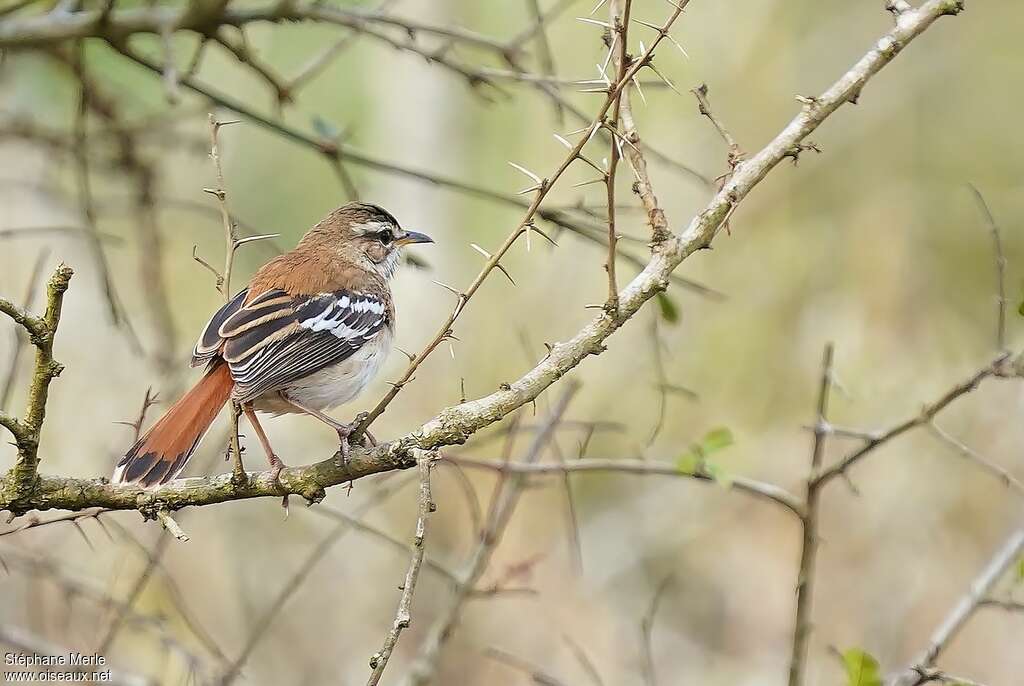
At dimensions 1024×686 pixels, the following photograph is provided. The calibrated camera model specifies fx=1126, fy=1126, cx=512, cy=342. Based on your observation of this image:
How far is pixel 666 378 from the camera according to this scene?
20.0 ft

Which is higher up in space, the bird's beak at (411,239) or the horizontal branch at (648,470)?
the bird's beak at (411,239)

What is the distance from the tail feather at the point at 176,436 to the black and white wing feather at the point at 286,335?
0.09 metres

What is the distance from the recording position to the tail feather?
10.5 ft

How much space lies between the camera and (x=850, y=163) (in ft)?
32.0

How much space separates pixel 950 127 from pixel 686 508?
15.0 feet

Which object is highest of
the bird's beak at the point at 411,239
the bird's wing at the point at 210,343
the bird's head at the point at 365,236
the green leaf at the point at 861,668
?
the bird's beak at the point at 411,239

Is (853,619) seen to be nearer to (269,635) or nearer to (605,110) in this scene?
(269,635)

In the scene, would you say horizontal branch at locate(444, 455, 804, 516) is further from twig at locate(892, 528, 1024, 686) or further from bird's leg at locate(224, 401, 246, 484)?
bird's leg at locate(224, 401, 246, 484)

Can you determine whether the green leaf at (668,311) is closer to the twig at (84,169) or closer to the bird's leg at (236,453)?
the bird's leg at (236,453)

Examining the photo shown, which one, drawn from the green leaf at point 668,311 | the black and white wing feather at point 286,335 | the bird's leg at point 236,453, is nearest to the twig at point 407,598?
the bird's leg at point 236,453

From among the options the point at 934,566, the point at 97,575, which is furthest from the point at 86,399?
the point at 934,566

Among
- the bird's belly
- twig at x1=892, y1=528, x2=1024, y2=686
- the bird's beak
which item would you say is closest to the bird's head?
the bird's beak

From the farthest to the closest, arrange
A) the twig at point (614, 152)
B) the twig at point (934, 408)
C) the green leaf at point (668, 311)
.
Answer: the green leaf at point (668, 311)
the twig at point (934, 408)
the twig at point (614, 152)

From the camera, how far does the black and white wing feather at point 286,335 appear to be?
13.0 ft
